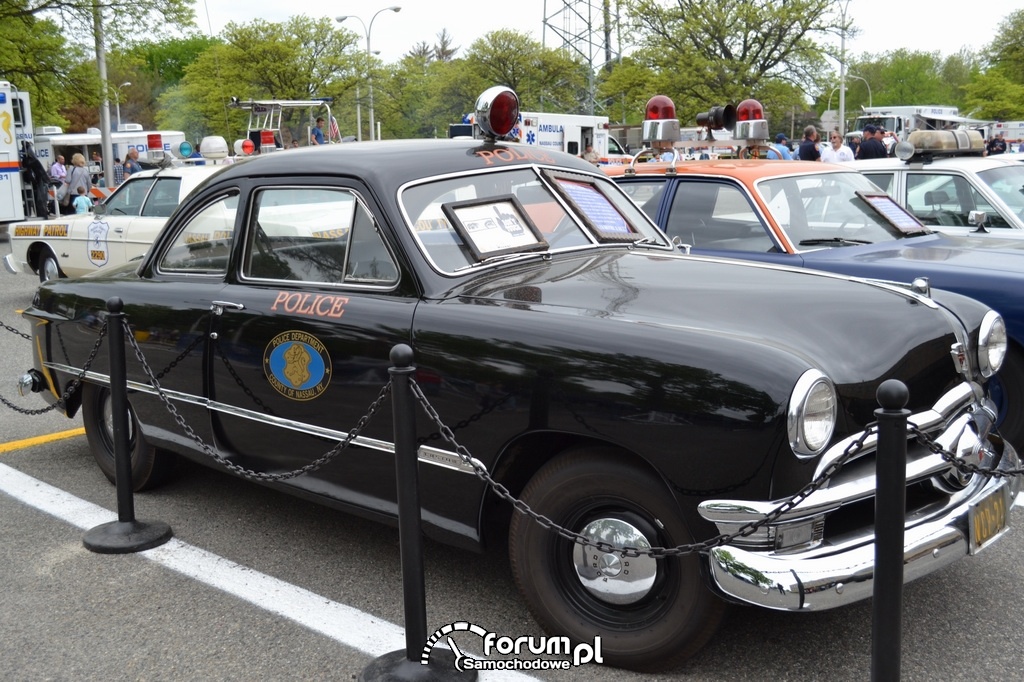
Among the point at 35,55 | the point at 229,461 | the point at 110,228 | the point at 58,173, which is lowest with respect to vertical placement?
the point at 229,461

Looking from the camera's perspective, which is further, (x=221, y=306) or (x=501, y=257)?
Answer: (x=221, y=306)

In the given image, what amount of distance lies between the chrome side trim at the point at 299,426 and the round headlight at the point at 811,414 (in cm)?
101

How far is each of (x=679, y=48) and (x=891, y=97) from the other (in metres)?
50.1

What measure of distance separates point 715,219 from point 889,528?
4201 mm

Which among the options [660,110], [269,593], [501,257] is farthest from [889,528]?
[660,110]

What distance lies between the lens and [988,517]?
3.32 m

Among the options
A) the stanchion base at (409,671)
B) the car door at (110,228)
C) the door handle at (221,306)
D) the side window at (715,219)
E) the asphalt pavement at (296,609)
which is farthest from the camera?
the car door at (110,228)

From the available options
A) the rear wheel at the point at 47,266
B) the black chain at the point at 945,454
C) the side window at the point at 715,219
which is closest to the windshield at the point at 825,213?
the side window at the point at 715,219

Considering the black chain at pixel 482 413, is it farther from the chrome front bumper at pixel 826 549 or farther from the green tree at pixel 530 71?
the green tree at pixel 530 71

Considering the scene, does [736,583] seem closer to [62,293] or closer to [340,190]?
[340,190]

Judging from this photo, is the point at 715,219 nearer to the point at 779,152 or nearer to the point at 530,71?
the point at 779,152

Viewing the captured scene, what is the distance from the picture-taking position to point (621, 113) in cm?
5388

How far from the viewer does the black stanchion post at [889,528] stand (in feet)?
8.29

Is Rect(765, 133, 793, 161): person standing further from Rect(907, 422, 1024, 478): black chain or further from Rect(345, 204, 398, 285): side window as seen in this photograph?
Rect(907, 422, 1024, 478): black chain
